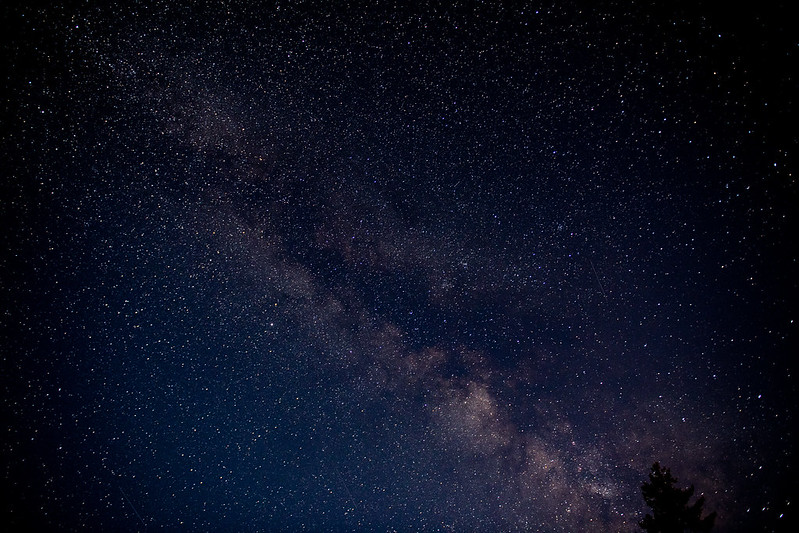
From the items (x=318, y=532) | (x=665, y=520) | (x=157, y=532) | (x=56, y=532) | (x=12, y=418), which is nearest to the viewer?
(x=665, y=520)

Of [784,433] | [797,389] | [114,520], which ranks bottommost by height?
[784,433]

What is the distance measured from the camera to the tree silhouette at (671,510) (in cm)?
539

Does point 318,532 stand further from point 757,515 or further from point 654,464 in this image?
point 654,464

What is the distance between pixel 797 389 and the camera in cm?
1684

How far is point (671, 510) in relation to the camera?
547cm

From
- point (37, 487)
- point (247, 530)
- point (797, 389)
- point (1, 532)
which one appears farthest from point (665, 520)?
point (247, 530)

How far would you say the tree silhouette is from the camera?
212 inches

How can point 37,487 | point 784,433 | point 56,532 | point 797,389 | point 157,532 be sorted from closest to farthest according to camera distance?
point 797,389
point 784,433
point 56,532
point 37,487
point 157,532

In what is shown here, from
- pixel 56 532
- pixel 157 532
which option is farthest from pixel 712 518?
pixel 157 532

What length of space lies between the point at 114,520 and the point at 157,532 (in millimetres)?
57713

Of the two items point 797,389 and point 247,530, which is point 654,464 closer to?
point 797,389

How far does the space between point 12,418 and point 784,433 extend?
63.5 m

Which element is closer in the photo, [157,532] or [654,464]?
[654,464]

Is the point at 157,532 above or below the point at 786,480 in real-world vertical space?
above
